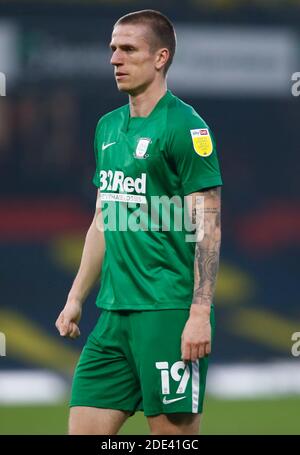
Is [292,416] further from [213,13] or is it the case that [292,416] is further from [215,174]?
[215,174]

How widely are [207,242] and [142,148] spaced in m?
0.43

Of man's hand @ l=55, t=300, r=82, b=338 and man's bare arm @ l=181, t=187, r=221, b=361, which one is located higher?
man's bare arm @ l=181, t=187, r=221, b=361

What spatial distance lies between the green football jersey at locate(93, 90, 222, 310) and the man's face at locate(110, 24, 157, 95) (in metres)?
0.12

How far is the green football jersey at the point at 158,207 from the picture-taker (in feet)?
15.8

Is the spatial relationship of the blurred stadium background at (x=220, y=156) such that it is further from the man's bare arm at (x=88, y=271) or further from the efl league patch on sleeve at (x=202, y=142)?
the efl league patch on sleeve at (x=202, y=142)

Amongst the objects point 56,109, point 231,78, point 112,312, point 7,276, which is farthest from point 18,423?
point 112,312

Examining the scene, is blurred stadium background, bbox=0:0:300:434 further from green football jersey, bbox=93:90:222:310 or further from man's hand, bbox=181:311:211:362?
man's hand, bbox=181:311:211:362

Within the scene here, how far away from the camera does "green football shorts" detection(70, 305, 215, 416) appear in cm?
479

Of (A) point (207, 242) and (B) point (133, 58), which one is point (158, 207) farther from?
(B) point (133, 58)

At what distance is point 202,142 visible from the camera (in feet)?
15.8

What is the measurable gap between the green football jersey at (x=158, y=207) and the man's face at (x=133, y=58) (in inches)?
4.9

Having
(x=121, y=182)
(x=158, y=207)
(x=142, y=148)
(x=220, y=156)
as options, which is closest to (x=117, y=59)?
(x=142, y=148)

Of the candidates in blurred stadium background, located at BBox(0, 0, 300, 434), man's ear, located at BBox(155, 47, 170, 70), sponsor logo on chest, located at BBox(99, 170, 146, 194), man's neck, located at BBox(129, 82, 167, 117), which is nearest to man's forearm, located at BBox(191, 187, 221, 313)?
sponsor logo on chest, located at BBox(99, 170, 146, 194)

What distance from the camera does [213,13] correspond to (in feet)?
32.6
